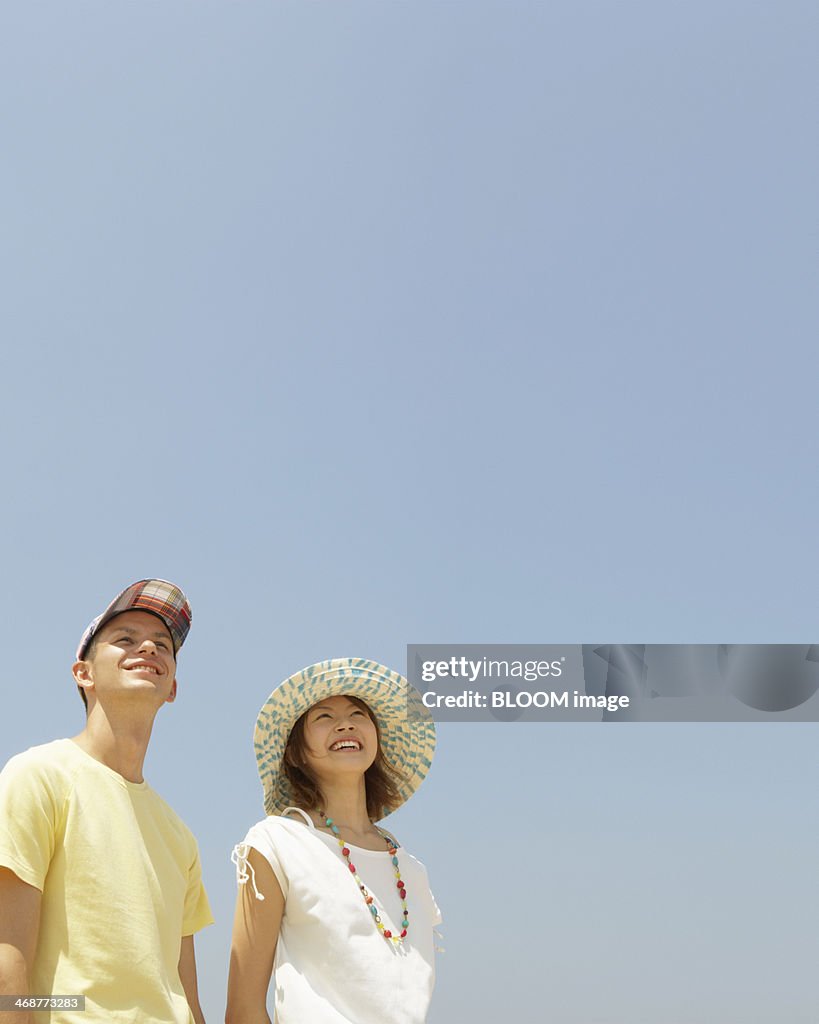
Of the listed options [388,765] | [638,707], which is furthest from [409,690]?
[638,707]

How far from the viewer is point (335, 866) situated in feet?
14.1

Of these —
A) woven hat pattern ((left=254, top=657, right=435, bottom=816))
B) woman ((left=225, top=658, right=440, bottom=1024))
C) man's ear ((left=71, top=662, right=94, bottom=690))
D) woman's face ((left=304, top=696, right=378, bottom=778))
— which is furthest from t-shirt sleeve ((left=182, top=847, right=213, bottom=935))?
man's ear ((left=71, top=662, right=94, bottom=690))

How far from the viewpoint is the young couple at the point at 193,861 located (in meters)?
3.54

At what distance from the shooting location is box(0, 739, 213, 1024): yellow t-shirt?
3.51m

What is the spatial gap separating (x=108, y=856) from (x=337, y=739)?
1181 mm

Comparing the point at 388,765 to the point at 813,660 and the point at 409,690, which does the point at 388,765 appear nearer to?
the point at 409,690

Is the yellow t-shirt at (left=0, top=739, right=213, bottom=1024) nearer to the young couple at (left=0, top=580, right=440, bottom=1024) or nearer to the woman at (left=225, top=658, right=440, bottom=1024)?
the young couple at (left=0, top=580, right=440, bottom=1024)

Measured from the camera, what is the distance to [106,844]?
376 centimetres

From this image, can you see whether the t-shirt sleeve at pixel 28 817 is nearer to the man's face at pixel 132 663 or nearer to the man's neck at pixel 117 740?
the man's neck at pixel 117 740

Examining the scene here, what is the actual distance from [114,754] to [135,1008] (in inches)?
35.1

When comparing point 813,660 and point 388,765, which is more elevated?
point 813,660

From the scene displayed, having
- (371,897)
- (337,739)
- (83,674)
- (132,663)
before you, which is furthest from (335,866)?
(83,674)

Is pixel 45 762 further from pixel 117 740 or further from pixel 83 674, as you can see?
pixel 83 674

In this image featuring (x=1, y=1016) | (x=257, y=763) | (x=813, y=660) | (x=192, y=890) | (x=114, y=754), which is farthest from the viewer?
(x=813, y=660)
